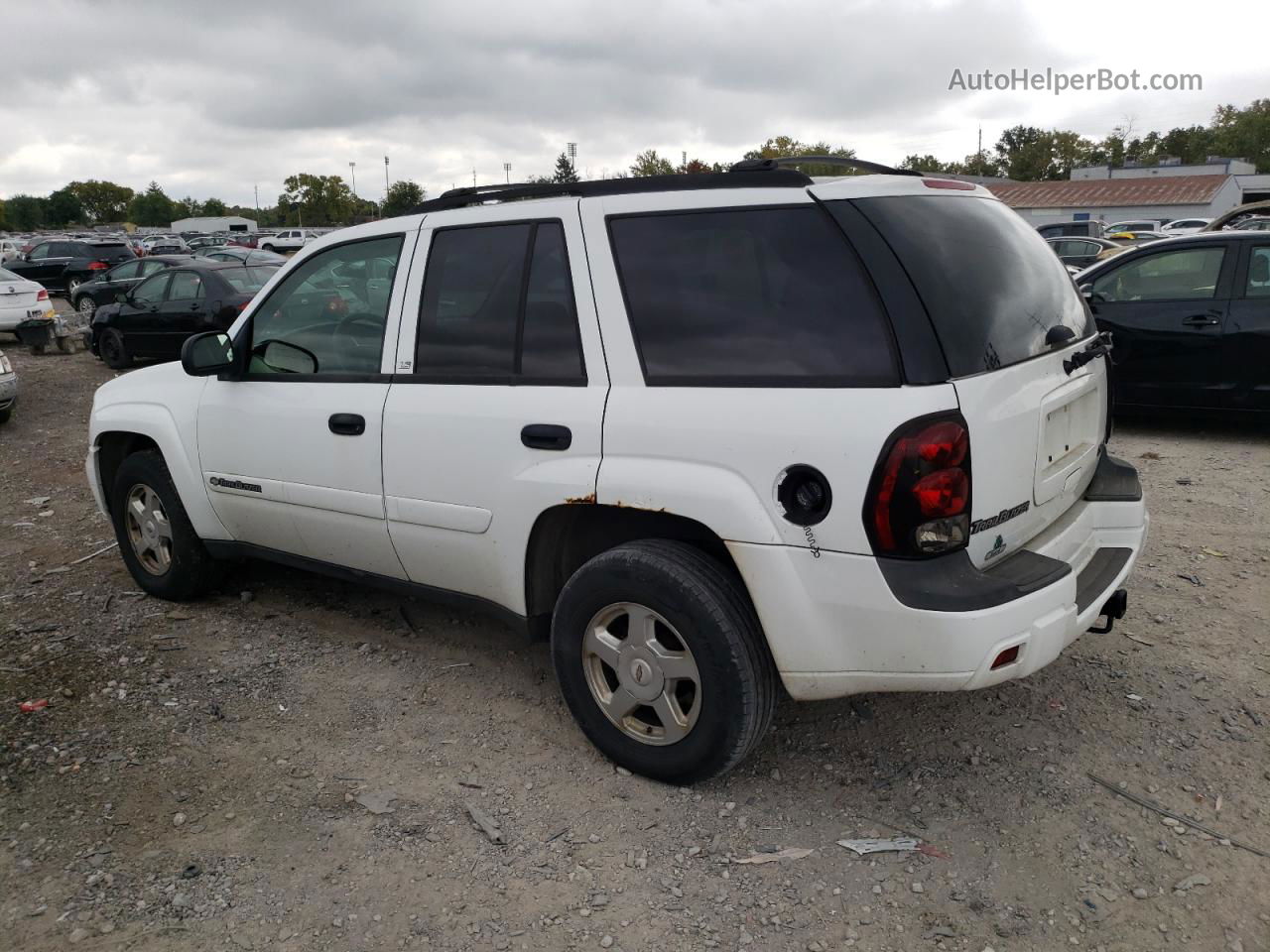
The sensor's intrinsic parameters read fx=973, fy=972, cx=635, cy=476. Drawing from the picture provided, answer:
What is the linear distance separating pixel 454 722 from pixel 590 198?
6.58 feet

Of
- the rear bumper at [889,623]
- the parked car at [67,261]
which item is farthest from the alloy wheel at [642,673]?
the parked car at [67,261]

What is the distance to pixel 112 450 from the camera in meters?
5.09

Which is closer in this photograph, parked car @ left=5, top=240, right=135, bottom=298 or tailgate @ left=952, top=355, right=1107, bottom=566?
tailgate @ left=952, top=355, right=1107, bottom=566

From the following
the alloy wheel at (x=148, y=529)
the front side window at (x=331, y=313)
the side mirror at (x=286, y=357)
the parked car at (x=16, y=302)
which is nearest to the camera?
→ the front side window at (x=331, y=313)

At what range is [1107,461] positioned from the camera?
3.74m

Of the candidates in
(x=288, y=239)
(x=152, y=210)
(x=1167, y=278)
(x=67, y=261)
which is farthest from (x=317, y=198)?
(x=1167, y=278)

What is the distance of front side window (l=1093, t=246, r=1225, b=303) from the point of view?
7660mm

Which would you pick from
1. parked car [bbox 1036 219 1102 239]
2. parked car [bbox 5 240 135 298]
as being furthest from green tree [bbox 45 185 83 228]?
parked car [bbox 1036 219 1102 239]

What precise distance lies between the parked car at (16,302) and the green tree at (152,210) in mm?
127037

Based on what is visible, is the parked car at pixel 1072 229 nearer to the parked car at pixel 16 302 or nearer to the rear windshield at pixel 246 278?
the rear windshield at pixel 246 278

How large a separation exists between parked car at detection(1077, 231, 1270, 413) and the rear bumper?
5616 mm

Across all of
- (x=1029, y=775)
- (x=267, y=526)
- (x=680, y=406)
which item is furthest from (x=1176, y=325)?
(x=267, y=526)

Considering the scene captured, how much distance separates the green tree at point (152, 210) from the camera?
129 m

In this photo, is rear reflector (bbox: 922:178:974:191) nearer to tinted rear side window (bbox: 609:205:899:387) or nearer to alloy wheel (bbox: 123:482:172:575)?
tinted rear side window (bbox: 609:205:899:387)
